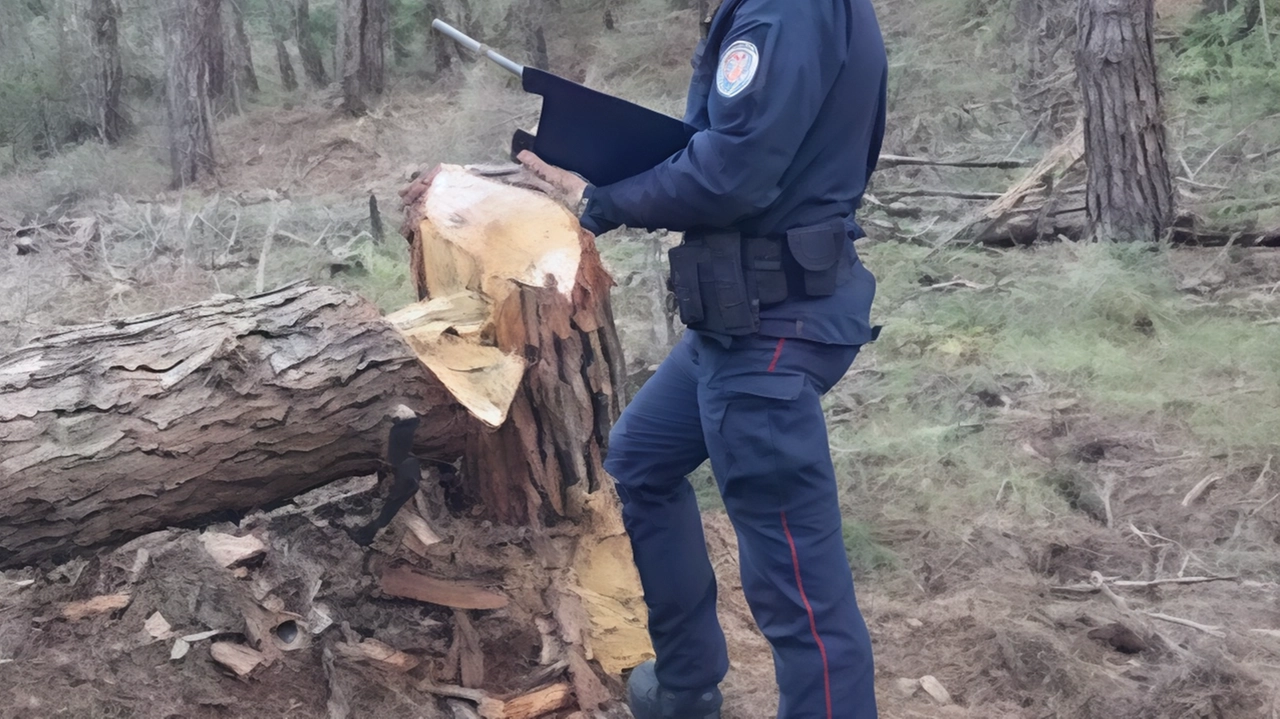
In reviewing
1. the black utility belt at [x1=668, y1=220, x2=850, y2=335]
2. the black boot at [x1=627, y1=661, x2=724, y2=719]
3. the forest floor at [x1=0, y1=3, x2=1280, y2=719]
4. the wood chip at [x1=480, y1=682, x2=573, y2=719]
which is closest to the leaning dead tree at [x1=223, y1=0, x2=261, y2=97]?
the forest floor at [x1=0, y1=3, x2=1280, y2=719]

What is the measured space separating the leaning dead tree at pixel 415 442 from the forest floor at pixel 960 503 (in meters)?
0.06

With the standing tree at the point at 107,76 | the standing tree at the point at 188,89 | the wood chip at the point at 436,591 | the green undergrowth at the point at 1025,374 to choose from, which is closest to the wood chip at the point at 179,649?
the wood chip at the point at 436,591

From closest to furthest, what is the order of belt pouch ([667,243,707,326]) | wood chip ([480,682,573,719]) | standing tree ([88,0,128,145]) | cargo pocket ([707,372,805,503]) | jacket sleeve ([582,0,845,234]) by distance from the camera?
jacket sleeve ([582,0,845,234]) < cargo pocket ([707,372,805,503]) < belt pouch ([667,243,707,326]) < wood chip ([480,682,573,719]) < standing tree ([88,0,128,145])

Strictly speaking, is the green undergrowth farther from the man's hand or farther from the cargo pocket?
the man's hand

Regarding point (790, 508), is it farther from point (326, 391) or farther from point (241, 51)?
point (241, 51)

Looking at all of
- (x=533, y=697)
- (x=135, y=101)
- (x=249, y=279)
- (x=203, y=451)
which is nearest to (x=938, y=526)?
(x=533, y=697)

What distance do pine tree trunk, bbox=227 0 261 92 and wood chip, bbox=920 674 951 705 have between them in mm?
14115

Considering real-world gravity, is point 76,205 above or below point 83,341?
below

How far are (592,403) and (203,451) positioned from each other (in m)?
1.17

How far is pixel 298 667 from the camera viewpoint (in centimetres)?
300

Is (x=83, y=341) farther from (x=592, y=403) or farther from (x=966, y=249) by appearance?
(x=966, y=249)

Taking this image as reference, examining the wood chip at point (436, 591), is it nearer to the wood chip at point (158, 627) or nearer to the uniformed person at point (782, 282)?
the wood chip at point (158, 627)

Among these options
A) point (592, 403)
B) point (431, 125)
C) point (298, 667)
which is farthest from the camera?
point (431, 125)

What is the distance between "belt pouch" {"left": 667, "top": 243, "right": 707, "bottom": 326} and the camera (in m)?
2.50
